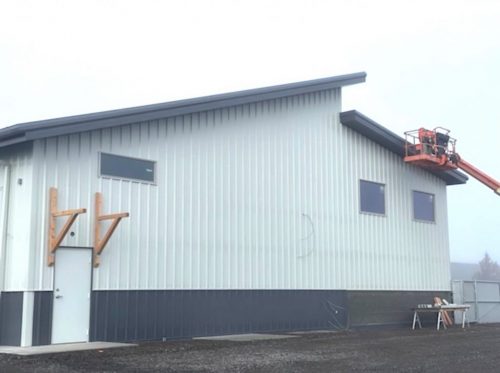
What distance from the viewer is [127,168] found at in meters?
15.9

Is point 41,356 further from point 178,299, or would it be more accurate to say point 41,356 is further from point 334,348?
point 334,348

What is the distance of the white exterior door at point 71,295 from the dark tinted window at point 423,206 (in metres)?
13.8

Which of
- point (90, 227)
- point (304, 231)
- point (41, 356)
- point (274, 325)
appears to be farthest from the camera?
point (304, 231)

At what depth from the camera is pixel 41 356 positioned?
40.1ft

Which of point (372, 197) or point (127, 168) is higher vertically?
point (372, 197)

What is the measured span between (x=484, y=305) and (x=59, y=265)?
18.4 metres

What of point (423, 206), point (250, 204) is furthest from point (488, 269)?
point (250, 204)

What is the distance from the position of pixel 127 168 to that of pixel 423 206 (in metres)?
13.3

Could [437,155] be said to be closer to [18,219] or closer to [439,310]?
[439,310]

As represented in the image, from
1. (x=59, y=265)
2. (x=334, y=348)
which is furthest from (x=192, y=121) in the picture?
(x=334, y=348)

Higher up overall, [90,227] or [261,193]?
[261,193]

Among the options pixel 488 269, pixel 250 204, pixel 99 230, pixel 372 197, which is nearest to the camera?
pixel 99 230

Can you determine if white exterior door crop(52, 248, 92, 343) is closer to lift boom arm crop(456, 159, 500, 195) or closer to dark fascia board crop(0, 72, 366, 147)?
dark fascia board crop(0, 72, 366, 147)

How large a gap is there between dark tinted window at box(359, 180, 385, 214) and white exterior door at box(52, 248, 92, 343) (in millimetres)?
10667
